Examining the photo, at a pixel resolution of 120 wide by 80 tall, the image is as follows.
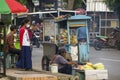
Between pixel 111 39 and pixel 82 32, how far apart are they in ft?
40.0

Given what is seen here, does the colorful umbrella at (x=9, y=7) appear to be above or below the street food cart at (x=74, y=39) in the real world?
above

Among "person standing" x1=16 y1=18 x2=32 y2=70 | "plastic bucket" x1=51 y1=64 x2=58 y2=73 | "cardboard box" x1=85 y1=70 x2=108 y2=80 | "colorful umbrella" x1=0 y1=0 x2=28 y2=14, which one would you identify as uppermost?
"colorful umbrella" x1=0 y1=0 x2=28 y2=14

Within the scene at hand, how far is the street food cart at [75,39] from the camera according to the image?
54.7 ft

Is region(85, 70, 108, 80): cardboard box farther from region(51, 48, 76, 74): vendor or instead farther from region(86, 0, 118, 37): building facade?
region(86, 0, 118, 37): building facade

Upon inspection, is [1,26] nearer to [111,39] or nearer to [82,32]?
[82,32]

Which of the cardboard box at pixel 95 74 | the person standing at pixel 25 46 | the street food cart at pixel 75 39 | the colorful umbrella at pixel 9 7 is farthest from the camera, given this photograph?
the street food cart at pixel 75 39

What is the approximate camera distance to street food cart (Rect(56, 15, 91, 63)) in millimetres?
16688

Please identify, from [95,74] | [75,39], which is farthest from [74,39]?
[95,74]

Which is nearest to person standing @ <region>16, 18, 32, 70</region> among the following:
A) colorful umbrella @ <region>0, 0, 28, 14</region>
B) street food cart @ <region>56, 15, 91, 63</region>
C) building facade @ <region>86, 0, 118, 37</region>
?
colorful umbrella @ <region>0, 0, 28, 14</region>

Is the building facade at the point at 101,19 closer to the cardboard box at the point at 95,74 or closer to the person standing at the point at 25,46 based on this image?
the person standing at the point at 25,46

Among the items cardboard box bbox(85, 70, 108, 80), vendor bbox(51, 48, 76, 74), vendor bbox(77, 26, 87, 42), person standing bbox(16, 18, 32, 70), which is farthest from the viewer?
vendor bbox(77, 26, 87, 42)

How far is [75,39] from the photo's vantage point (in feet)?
57.0

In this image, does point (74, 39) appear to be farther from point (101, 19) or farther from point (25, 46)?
point (101, 19)

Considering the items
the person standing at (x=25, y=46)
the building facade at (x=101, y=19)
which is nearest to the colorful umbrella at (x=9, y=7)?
the person standing at (x=25, y=46)
